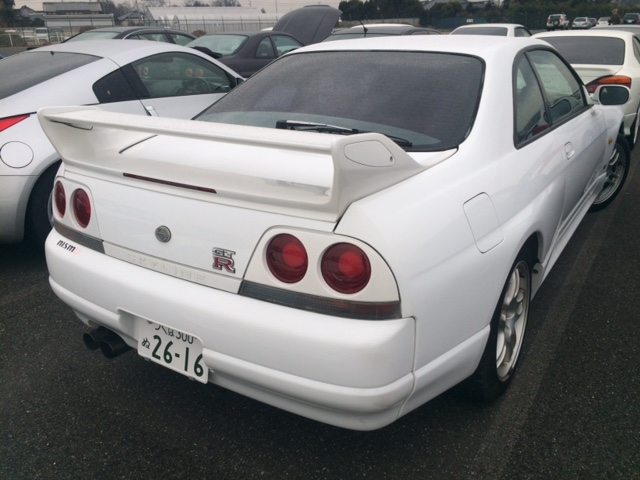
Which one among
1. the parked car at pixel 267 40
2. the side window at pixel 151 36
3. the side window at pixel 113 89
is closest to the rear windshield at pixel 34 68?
the side window at pixel 113 89

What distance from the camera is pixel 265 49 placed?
979 centimetres

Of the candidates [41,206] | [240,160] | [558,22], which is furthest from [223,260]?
[558,22]

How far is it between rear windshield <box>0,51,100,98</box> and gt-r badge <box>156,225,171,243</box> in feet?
8.64

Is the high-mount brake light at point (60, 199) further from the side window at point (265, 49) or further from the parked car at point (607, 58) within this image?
the side window at point (265, 49)

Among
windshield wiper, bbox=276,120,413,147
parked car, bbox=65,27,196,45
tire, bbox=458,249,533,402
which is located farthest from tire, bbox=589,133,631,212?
parked car, bbox=65,27,196,45

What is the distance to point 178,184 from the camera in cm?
201

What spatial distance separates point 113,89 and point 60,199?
2.15 m

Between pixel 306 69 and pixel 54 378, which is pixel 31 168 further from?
pixel 306 69

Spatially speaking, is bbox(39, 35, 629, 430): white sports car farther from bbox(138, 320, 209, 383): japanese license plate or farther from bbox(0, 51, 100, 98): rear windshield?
bbox(0, 51, 100, 98): rear windshield

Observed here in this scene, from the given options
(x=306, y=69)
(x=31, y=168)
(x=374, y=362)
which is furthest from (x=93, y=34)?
(x=374, y=362)

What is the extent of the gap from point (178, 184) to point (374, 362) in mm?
885

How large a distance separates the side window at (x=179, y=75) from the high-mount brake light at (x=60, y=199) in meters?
2.33

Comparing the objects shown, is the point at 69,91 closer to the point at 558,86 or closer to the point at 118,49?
the point at 118,49

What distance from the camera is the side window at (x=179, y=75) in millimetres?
4637
